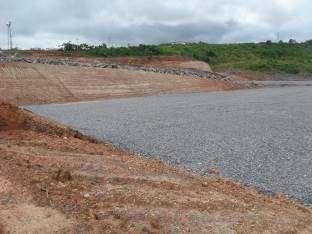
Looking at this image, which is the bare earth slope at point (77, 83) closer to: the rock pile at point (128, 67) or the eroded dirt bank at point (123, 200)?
the rock pile at point (128, 67)

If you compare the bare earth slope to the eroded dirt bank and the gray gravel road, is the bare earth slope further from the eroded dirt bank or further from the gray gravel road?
the eroded dirt bank

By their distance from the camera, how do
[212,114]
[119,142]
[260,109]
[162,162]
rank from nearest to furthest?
[162,162] → [119,142] → [212,114] → [260,109]

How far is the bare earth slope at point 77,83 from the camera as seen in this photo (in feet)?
124

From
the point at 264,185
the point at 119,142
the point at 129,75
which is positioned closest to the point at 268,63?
the point at 129,75

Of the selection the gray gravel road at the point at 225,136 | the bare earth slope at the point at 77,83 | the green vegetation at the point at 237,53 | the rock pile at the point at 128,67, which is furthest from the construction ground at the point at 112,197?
the green vegetation at the point at 237,53

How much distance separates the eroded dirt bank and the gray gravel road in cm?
121

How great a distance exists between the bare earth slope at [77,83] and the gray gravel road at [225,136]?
9980mm

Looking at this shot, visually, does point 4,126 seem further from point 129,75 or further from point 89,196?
point 129,75

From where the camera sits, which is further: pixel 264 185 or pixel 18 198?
pixel 264 185

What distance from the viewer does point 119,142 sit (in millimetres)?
16938

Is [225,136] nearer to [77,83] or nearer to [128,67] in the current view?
[77,83]

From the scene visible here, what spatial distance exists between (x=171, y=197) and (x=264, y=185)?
268 cm

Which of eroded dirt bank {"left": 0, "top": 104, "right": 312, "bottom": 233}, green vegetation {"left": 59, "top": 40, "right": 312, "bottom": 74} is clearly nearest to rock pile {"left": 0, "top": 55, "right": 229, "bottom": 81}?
green vegetation {"left": 59, "top": 40, "right": 312, "bottom": 74}

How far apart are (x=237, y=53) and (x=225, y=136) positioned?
64.3 metres
